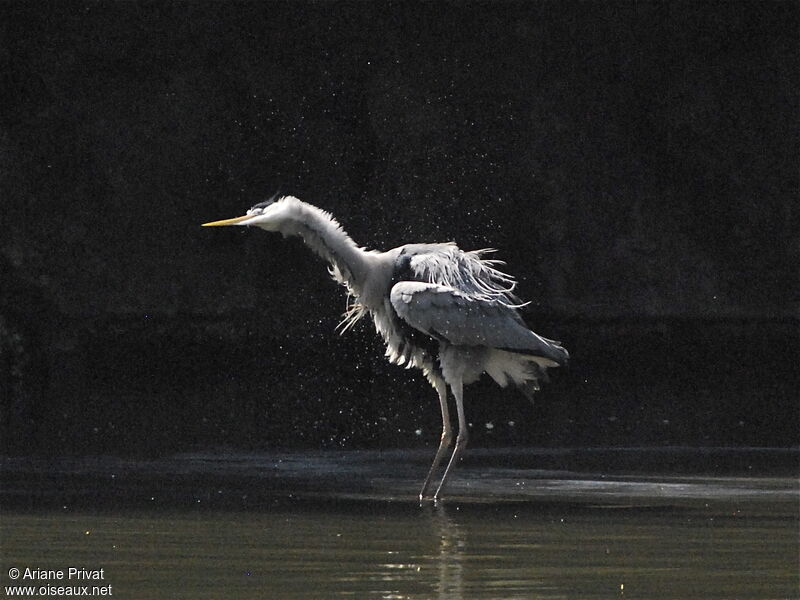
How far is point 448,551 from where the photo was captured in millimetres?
6566

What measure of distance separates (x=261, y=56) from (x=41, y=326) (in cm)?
284

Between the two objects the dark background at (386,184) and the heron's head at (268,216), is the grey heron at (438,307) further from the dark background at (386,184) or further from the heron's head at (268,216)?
the dark background at (386,184)

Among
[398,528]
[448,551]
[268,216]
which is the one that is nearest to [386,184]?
[268,216]

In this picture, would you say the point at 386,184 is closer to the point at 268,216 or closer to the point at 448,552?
the point at 268,216

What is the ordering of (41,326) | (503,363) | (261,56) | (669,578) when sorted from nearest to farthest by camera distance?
(669,578) < (503,363) < (41,326) < (261,56)

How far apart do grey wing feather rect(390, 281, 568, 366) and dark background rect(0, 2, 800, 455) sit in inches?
132

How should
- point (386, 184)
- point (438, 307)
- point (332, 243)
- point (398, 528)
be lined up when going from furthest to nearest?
point (386, 184), point (332, 243), point (438, 307), point (398, 528)

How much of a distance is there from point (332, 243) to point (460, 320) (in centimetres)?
89

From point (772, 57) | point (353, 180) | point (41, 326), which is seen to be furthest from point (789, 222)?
point (41, 326)

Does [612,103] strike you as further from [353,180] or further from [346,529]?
[346,529]

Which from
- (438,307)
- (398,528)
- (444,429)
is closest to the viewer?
(398,528)

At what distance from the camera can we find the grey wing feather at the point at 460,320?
30.8 ft

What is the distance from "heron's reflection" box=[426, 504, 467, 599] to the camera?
568 centimetres

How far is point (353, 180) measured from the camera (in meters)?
14.1
